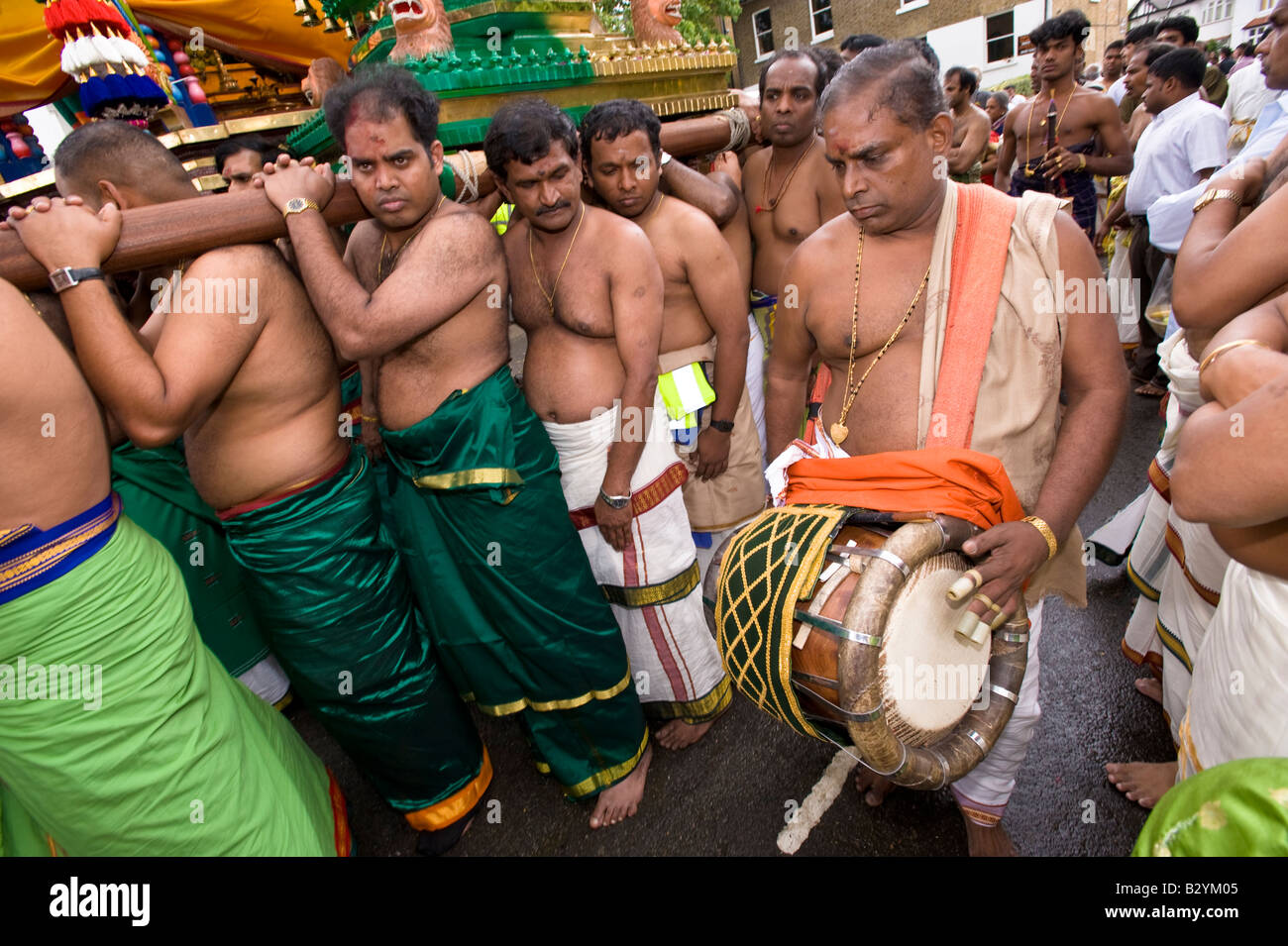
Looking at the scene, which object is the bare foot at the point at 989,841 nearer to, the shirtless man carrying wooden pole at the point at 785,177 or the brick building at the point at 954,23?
the shirtless man carrying wooden pole at the point at 785,177

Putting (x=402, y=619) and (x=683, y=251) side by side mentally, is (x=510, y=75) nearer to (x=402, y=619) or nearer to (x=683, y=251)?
(x=683, y=251)

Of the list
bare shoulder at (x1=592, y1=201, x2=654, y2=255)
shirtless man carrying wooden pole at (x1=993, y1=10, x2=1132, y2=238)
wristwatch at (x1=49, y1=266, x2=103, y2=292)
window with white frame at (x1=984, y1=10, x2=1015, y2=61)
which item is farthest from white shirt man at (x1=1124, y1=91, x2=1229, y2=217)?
window with white frame at (x1=984, y1=10, x2=1015, y2=61)

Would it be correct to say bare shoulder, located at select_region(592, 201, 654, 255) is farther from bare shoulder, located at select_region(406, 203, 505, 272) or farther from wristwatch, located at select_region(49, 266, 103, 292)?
wristwatch, located at select_region(49, 266, 103, 292)

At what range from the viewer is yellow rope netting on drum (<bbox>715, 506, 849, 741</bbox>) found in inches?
55.8

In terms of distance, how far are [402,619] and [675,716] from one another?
1.21m

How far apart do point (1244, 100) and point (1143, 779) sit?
18.7 ft

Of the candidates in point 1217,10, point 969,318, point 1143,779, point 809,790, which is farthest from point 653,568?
point 1217,10

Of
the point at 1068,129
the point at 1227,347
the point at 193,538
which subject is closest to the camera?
the point at 1227,347

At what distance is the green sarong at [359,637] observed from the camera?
83.0 inches

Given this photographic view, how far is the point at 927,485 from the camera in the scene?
150 centimetres

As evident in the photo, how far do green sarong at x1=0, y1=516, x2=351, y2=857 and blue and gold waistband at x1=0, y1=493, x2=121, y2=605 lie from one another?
22mm

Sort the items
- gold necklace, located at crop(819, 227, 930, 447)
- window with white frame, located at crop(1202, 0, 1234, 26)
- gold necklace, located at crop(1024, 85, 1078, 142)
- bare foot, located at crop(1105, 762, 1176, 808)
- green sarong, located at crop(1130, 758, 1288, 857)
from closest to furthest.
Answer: green sarong, located at crop(1130, 758, 1288, 857), gold necklace, located at crop(819, 227, 930, 447), bare foot, located at crop(1105, 762, 1176, 808), gold necklace, located at crop(1024, 85, 1078, 142), window with white frame, located at crop(1202, 0, 1234, 26)

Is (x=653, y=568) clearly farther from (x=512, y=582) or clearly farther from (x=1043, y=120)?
(x=1043, y=120)

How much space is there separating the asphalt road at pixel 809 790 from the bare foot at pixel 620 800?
34 mm
